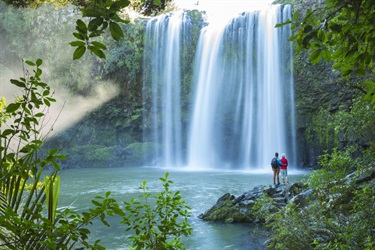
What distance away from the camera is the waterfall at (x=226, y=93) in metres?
23.6

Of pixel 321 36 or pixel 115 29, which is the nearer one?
pixel 115 29

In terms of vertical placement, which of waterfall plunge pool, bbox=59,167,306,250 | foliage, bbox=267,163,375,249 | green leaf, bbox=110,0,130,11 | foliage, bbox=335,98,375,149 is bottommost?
waterfall plunge pool, bbox=59,167,306,250

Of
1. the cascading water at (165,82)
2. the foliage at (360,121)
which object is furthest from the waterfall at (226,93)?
the foliage at (360,121)

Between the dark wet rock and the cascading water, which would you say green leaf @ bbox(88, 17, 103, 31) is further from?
the cascading water

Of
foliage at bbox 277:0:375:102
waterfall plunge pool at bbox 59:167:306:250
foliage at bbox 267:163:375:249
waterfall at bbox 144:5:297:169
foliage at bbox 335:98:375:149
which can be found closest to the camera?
foliage at bbox 277:0:375:102

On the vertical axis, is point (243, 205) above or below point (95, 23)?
below

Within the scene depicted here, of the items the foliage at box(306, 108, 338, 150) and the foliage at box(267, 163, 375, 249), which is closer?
the foliage at box(267, 163, 375, 249)

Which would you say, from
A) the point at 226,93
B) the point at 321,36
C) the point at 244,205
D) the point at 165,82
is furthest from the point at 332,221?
the point at 165,82

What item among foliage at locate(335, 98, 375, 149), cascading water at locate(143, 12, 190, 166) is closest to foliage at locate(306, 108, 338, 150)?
cascading water at locate(143, 12, 190, 166)

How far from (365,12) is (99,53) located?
1.52m

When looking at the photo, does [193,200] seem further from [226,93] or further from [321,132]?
[226,93]

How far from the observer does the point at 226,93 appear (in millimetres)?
26609

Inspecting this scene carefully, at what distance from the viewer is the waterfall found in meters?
23.6

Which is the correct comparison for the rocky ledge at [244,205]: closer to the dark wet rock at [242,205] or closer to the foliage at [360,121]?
the dark wet rock at [242,205]
